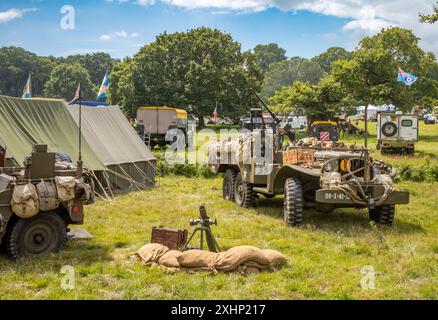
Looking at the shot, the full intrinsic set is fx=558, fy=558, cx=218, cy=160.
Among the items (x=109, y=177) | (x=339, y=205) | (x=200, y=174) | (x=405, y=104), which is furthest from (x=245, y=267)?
(x=405, y=104)

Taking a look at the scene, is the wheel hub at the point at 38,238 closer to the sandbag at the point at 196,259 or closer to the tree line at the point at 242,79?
the sandbag at the point at 196,259

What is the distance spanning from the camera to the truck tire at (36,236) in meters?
7.66

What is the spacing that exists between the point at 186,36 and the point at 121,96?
26.6ft

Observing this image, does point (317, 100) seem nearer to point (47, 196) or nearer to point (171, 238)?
point (171, 238)

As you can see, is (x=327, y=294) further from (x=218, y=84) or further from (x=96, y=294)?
(x=218, y=84)

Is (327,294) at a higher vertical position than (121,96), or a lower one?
lower

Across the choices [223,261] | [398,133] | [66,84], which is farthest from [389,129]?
[66,84]

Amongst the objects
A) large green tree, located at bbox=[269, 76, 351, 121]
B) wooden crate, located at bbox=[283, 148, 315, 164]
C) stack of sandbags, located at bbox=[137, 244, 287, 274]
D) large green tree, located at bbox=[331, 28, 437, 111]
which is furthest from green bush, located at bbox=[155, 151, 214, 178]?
large green tree, located at bbox=[269, 76, 351, 121]

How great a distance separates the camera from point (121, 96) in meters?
51.1

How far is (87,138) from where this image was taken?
50.4 feet

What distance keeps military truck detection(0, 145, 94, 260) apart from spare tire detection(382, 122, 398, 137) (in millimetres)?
21400

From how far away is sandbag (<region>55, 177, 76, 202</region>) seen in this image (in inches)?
308

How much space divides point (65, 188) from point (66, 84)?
73.2m
